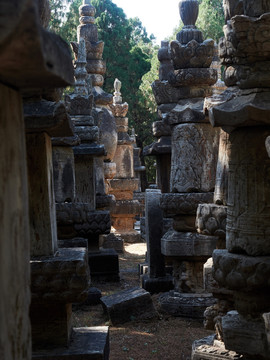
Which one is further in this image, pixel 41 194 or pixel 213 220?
pixel 213 220

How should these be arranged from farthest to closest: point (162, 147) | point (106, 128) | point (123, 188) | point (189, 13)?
point (123, 188), point (106, 128), point (162, 147), point (189, 13)

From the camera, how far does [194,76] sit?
7.36m

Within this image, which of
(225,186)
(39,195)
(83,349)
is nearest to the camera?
(39,195)

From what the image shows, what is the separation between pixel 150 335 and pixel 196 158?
79.9 inches

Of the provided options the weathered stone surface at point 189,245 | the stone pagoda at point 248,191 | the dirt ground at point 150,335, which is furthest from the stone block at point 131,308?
the stone pagoda at point 248,191

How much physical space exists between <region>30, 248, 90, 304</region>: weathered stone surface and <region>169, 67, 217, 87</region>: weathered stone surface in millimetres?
3984

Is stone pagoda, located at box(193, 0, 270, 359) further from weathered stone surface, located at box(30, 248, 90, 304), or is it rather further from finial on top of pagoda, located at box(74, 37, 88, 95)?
finial on top of pagoda, located at box(74, 37, 88, 95)

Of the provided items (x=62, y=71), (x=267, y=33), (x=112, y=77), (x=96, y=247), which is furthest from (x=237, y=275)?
(x=112, y=77)

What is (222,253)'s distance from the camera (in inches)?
159

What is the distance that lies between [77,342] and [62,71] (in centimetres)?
265

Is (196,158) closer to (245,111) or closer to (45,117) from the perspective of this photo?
(245,111)

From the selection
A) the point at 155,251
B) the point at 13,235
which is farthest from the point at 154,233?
the point at 13,235

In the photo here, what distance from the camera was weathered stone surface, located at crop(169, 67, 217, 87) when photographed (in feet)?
24.2

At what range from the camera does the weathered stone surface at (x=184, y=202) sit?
695 cm
